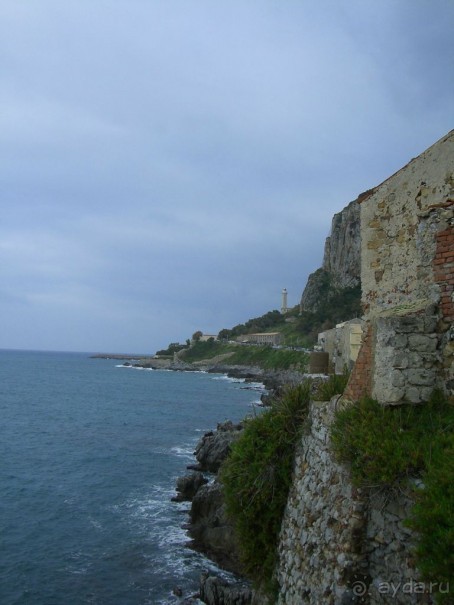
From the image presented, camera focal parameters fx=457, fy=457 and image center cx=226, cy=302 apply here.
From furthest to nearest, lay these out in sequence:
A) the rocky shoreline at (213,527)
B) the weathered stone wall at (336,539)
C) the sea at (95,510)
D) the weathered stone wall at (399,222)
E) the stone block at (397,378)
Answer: the sea at (95,510), the rocky shoreline at (213,527), the weathered stone wall at (399,222), the stone block at (397,378), the weathered stone wall at (336,539)

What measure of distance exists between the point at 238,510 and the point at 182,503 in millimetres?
15637

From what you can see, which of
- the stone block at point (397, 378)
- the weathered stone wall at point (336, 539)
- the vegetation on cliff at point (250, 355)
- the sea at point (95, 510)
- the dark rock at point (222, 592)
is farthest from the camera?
the vegetation on cliff at point (250, 355)

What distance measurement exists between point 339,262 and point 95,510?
9555 cm

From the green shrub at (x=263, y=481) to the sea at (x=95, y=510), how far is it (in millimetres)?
4426

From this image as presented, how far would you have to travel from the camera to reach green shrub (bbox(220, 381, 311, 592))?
8242 mm

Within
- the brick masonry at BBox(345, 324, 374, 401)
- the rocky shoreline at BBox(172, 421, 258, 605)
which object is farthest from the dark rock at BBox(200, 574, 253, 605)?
the brick masonry at BBox(345, 324, 374, 401)

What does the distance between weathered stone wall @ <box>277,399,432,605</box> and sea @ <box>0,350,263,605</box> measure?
18.9 feet

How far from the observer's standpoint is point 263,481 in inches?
326

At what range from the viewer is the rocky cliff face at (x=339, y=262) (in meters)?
99.7

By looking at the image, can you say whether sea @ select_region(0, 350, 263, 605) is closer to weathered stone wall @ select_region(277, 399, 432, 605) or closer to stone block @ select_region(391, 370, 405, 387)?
weathered stone wall @ select_region(277, 399, 432, 605)

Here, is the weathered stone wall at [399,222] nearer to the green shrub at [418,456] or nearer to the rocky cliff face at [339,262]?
the green shrub at [418,456]

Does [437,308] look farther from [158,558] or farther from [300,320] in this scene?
[300,320]

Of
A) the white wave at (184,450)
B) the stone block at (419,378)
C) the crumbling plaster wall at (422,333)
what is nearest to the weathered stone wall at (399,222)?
the crumbling plaster wall at (422,333)

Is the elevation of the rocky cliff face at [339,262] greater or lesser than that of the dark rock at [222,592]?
greater
